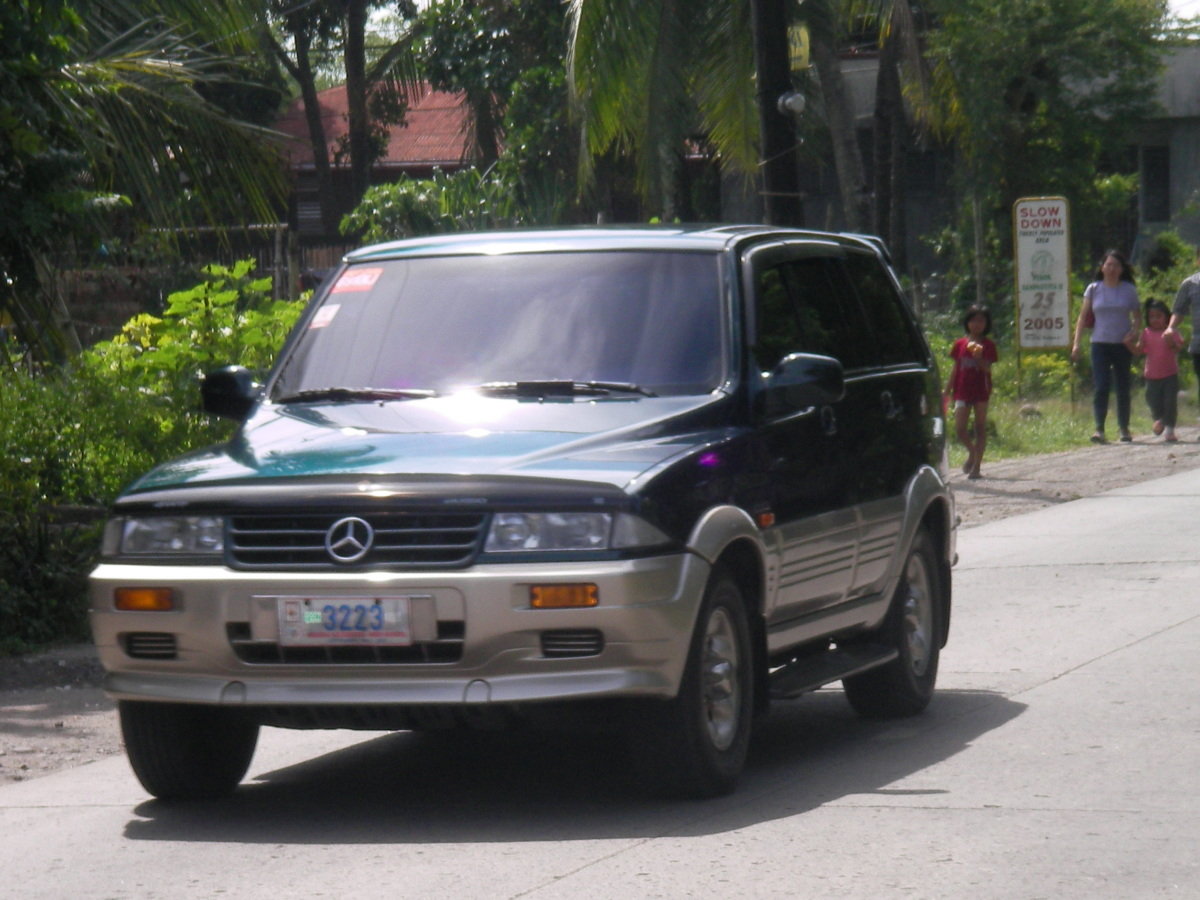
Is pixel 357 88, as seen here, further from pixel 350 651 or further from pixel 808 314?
pixel 350 651

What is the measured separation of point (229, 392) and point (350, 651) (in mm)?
1582

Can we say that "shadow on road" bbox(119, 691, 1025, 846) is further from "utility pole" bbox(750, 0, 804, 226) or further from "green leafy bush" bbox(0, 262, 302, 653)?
"utility pole" bbox(750, 0, 804, 226)

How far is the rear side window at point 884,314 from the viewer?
26.8 feet

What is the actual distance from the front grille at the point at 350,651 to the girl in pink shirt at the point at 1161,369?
16.4 metres

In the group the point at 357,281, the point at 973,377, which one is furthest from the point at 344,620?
the point at 973,377

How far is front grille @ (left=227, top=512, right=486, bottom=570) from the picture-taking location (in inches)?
230

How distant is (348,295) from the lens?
7.41 metres

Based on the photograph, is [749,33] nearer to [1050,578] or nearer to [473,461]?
[1050,578]

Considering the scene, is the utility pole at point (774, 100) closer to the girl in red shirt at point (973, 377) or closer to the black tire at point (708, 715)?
the girl in red shirt at point (973, 377)

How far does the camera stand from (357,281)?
24.4ft

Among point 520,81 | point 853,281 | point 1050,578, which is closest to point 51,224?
point 853,281

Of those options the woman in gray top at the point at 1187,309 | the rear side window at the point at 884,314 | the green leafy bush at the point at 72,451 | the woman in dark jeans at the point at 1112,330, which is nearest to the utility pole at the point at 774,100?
the green leafy bush at the point at 72,451

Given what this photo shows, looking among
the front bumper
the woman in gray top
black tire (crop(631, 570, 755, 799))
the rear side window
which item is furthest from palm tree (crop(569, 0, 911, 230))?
the front bumper

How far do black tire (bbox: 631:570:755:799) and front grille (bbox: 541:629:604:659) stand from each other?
12.4 inches
